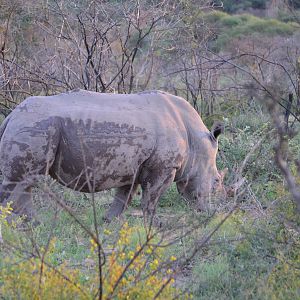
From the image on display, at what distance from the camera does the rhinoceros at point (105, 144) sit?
6.25m

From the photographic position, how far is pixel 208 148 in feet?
23.6

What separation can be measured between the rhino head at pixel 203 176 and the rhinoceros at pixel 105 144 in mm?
10

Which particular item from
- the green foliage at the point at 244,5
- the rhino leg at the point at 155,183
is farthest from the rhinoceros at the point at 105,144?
the green foliage at the point at 244,5

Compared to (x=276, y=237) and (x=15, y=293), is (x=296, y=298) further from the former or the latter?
(x=15, y=293)

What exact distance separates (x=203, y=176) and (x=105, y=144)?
127 centimetres

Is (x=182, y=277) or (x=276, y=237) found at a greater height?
(x=276, y=237)

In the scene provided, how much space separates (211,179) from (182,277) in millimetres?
2108

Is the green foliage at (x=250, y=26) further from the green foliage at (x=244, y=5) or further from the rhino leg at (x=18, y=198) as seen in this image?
the rhino leg at (x=18, y=198)

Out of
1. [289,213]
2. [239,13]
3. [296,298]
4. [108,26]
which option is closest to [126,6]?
[108,26]

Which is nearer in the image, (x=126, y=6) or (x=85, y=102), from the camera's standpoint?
(x=85, y=102)

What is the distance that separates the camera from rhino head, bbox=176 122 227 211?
714 cm

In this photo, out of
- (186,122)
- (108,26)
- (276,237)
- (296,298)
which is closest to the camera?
(296,298)

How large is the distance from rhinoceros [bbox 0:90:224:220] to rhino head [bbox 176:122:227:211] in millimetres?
10

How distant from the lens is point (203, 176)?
7203mm
